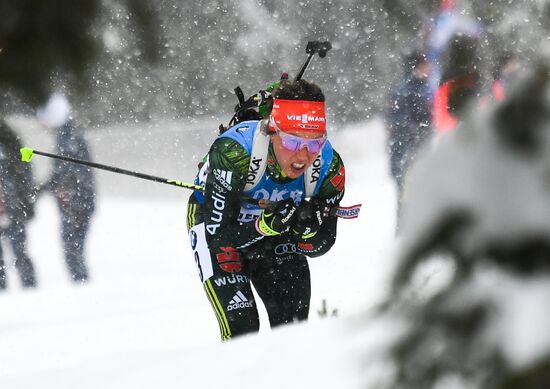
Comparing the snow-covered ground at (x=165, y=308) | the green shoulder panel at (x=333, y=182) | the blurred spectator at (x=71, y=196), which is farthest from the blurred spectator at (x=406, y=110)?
the green shoulder panel at (x=333, y=182)

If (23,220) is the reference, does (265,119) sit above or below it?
below

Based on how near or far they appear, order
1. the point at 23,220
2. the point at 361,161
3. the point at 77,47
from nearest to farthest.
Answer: the point at 77,47 < the point at 23,220 < the point at 361,161

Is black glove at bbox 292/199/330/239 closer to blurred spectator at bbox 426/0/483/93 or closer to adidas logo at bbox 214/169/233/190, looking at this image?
adidas logo at bbox 214/169/233/190

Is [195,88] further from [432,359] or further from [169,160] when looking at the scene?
[432,359]

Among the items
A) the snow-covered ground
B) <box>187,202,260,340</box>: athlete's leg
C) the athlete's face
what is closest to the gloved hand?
the athlete's face

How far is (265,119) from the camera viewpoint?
15.9ft

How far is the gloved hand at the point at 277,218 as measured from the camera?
4.64 metres

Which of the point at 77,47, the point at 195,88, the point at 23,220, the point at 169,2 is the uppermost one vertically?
the point at 169,2

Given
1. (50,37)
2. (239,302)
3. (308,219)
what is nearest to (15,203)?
(239,302)

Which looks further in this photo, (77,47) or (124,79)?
(124,79)

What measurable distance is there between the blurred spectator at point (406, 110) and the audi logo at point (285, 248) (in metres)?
4.03

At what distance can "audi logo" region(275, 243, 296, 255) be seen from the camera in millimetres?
5129

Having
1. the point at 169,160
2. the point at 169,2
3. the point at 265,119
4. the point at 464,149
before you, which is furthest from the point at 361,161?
the point at 464,149

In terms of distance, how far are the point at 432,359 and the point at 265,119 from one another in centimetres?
337
